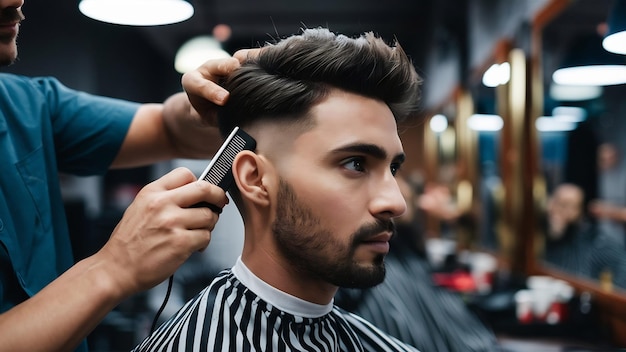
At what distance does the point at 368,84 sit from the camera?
4.24 ft

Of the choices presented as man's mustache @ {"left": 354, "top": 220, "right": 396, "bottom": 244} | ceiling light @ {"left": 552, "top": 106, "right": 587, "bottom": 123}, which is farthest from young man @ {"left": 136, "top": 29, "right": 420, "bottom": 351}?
ceiling light @ {"left": 552, "top": 106, "right": 587, "bottom": 123}

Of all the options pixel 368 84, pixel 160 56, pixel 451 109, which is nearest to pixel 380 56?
pixel 368 84

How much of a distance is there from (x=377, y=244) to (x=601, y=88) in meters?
2.14

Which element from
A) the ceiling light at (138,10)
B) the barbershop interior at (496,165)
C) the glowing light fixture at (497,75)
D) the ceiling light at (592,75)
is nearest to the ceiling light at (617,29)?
the barbershop interior at (496,165)

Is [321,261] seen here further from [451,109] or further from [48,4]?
[451,109]

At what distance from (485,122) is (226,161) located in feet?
14.9

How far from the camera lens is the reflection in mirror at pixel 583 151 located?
9.04 ft

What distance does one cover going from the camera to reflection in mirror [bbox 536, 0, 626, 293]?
275 centimetres

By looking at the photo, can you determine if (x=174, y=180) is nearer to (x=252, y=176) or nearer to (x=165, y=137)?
(x=252, y=176)

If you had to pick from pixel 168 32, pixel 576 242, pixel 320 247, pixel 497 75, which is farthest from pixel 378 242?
pixel 168 32

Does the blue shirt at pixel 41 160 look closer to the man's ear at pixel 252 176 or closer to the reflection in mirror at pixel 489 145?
the man's ear at pixel 252 176

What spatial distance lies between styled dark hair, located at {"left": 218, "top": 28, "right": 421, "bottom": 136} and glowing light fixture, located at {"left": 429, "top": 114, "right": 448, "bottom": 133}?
21.2 ft

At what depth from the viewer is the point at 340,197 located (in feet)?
3.92

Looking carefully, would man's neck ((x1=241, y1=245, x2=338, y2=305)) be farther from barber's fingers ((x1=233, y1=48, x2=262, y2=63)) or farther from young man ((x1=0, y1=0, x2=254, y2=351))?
barber's fingers ((x1=233, y1=48, x2=262, y2=63))
